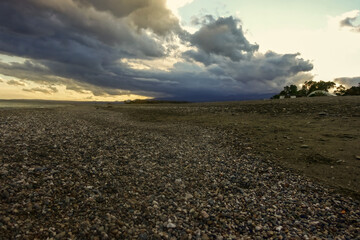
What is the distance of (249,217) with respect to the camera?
25.0 feet

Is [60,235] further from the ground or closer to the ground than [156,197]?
further from the ground

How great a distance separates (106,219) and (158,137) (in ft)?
38.6

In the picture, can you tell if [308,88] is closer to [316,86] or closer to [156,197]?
[316,86]

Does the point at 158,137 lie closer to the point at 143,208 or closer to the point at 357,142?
the point at 143,208

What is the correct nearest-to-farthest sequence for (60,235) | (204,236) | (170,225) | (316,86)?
(60,235), (204,236), (170,225), (316,86)

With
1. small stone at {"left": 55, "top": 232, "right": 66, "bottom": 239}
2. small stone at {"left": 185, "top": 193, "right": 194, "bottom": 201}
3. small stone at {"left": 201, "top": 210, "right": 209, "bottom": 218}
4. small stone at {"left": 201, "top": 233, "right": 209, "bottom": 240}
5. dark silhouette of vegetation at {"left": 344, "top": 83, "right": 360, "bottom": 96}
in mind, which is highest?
dark silhouette of vegetation at {"left": 344, "top": 83, "right": 360, "bottom": 96}

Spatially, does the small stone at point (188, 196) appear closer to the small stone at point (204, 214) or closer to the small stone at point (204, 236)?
the small stone at point (204, 214)

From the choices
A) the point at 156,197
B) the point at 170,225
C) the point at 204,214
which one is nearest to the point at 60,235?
the point at 170,225

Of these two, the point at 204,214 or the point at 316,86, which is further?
the point at 316,86

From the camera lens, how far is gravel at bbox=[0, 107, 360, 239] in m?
6.68

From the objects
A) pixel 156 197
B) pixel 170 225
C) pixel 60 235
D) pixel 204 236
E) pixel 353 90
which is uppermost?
pixel 353 90

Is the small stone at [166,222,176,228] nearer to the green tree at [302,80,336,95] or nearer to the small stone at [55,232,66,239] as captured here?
the small stone at [55,232,66,239]

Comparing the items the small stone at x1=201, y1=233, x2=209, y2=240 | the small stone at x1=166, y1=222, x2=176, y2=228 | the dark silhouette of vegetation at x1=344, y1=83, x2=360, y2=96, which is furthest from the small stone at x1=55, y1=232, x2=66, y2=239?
the dark silhouette of vegetation at x1=344, y1=83, x2=360, y2=96

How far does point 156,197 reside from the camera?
870cm
